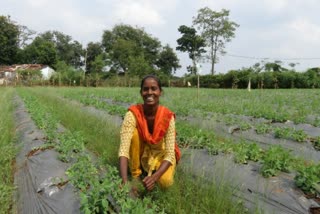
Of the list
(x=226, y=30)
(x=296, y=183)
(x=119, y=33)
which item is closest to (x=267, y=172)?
(x=296, y=183)

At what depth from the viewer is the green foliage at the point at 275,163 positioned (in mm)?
3768

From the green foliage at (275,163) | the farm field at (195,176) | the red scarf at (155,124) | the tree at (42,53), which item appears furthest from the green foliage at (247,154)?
the tree at (42,53)

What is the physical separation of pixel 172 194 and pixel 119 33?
49726mm

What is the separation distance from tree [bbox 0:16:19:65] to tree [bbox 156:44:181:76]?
71.2 feet

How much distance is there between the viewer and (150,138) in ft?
12.2

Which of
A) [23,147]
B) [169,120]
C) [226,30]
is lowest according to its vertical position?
[23,147]

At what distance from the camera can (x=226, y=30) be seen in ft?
143

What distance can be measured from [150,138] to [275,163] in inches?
57.9

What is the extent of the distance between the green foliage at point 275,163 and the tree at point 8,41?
50314 millimetres

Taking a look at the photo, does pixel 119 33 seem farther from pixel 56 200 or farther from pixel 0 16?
pixel 56 200

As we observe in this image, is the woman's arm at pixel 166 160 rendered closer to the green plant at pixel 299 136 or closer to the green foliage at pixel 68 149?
the green foliage at pixel 68 149

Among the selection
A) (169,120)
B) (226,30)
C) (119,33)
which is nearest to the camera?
(169,120)

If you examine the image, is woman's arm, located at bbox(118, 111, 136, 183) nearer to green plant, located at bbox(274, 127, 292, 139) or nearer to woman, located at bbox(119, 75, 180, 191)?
woman, located at bbox(119, 75, 180, 191)

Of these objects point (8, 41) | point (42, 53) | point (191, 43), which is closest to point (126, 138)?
point (191, 43)
